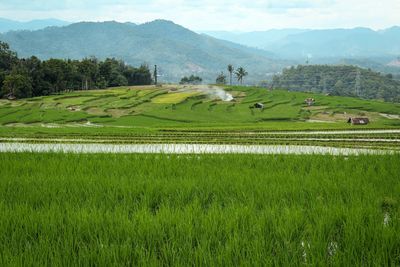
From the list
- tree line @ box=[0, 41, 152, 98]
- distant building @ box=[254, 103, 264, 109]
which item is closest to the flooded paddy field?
distant building @ box=[254, 103, 264, 109]

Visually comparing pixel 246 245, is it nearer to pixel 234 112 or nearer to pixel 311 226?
pixel 311 226

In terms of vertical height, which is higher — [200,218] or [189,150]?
[200,218]

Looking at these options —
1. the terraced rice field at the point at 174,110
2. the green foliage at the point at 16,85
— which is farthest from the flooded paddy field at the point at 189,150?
the green foliage at the point at 16,85

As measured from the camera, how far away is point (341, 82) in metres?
144

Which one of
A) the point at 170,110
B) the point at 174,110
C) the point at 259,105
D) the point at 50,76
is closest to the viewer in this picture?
the point at 170,110

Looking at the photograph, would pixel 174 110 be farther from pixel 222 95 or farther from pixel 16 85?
pixel 16 85

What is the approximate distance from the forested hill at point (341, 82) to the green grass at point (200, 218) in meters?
122

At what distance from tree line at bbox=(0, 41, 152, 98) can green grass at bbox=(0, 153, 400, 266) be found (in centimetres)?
6592

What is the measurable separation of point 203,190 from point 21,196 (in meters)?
2.60

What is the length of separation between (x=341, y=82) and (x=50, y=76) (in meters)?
99.8

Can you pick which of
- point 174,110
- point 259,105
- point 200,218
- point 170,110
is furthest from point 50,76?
point 200,218

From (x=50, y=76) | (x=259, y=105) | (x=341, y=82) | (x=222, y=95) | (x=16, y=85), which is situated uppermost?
(x=50, y=76)

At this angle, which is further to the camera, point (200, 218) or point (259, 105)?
point (259, 105)

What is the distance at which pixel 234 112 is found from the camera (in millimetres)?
60125
